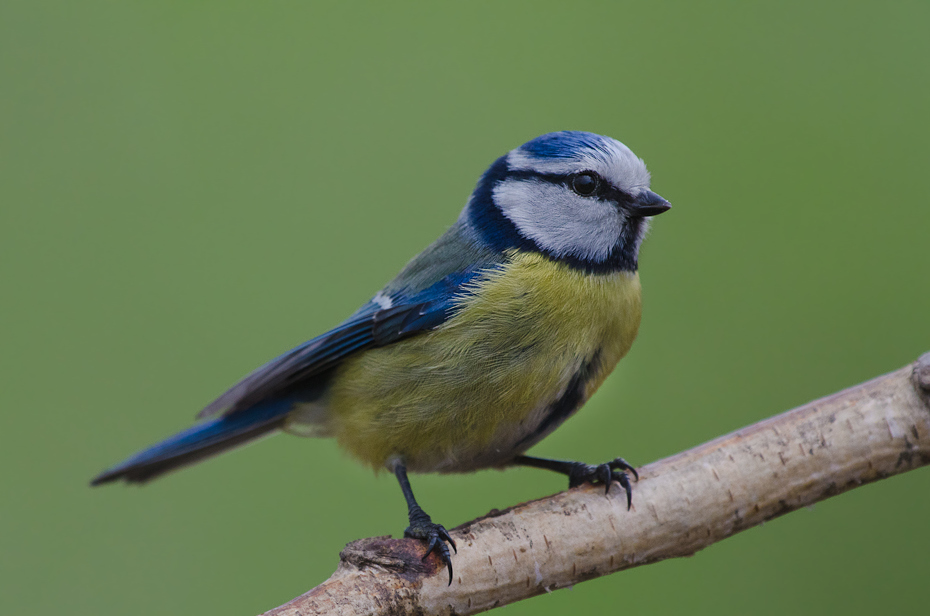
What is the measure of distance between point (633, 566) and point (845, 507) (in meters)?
1.24

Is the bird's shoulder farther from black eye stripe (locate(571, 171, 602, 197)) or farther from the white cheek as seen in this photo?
black eye stripe (locate(571, 171, 602, 197))

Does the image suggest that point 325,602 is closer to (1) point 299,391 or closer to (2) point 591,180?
(1) point 299,391

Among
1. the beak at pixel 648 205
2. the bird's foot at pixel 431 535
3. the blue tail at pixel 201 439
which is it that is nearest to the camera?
the bird's foot at pixel 431 535

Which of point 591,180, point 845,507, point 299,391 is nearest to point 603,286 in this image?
point 591,180

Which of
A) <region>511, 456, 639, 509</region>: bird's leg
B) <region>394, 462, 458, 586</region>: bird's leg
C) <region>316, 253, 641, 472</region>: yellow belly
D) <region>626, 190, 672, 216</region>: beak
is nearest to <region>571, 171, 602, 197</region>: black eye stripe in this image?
<region>626, 190, 672, 216</region>: beak

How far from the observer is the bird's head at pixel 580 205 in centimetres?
219

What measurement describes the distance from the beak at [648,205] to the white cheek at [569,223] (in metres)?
0.05

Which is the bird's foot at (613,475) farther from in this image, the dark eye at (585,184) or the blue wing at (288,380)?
the dark eye at (585,184)

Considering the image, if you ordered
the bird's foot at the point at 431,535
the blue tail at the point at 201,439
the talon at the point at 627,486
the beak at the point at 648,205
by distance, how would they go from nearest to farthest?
the bird's foot at the point at 431,535 → the talon at the point at 627,486 → the beak at the point at 648,205 → the blue tail at the point at 201,439

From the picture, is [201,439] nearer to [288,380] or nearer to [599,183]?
[288,380]

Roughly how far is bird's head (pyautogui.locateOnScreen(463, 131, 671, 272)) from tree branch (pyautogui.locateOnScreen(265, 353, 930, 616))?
58 centimetres

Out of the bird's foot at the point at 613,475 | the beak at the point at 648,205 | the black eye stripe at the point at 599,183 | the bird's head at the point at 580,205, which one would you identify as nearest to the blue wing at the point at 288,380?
the bird's head at the point at 580,205

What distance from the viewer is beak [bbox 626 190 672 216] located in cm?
216

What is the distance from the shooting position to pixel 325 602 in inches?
64.9
